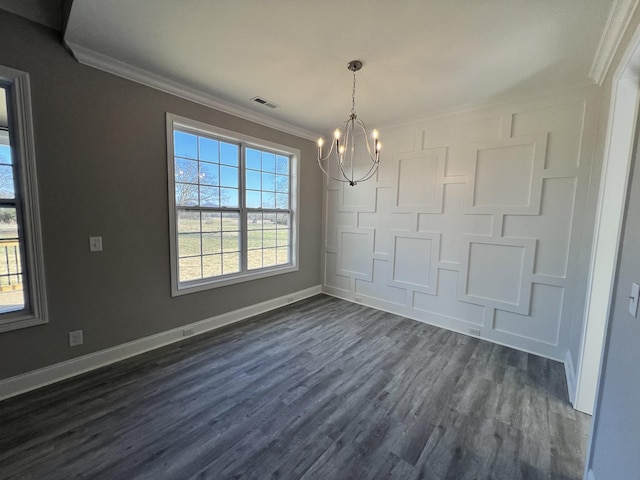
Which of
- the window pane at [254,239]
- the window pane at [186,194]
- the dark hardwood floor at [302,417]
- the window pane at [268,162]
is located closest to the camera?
the dark hardwood floor at [302,417]

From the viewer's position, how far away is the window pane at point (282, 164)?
3967 millimetres

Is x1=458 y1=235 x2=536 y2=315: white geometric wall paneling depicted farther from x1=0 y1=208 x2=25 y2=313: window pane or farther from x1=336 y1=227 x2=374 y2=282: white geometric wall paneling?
x1=0 y1=208 x2=25 y2=313: window pane

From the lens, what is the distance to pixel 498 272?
295cm

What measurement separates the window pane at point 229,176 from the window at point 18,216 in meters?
1.61

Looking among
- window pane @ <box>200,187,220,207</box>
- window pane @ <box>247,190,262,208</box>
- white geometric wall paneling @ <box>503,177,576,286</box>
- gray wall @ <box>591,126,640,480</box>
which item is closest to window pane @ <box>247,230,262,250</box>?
window pane @ <box>247,190,262,208</box>

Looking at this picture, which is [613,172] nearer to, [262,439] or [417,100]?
[417,100]

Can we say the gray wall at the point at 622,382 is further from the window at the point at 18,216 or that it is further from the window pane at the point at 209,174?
the window at the point at 18,216

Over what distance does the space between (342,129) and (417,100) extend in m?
1.37

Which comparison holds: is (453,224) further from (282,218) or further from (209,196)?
(209,196)

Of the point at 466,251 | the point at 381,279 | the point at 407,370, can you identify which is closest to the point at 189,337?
the point at 407,370

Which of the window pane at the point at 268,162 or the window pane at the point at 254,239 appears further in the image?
the window pane at the point at 268,162

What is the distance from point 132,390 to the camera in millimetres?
2074

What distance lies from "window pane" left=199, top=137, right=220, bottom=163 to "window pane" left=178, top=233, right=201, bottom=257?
92 cm

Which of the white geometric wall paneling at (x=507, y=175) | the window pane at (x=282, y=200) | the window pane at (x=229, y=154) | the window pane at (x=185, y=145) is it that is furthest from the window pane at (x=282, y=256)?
the white geometric wall paneling at (x=507, y=175)
